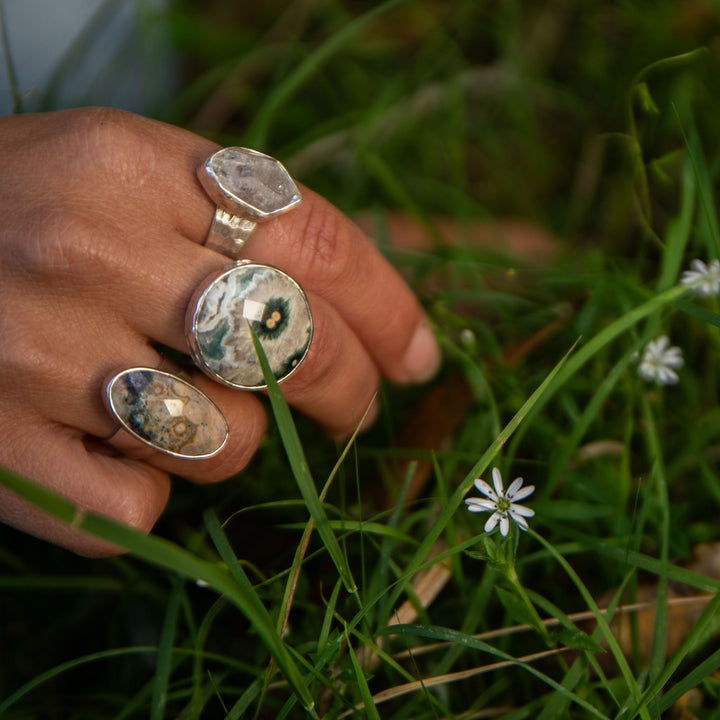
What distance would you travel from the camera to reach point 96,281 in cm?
104

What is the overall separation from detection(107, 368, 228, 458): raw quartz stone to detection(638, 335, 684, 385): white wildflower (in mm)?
782

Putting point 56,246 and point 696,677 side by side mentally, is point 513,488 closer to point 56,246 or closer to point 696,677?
point 696,677

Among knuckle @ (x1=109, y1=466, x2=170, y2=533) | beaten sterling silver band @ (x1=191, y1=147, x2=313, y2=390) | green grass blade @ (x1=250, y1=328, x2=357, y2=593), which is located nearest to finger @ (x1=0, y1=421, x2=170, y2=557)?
knuckle @ (x1=109, y1=466, x2=170, y2=533)

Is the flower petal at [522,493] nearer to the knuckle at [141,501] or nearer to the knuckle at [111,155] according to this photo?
the knuckle at [141,501]

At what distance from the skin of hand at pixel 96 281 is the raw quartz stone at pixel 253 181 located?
0.18ft

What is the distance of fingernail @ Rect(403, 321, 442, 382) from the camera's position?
4.50 feet

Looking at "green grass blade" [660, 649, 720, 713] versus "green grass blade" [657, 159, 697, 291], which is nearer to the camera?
"green grass blade" [660, 649, 720, 713]

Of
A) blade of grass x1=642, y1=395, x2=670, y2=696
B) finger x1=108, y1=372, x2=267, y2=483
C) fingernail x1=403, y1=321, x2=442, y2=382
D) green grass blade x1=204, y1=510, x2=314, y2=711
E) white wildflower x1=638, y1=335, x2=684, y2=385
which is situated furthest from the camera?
fingernail x1=403, y1=321, x2=442, y2=382

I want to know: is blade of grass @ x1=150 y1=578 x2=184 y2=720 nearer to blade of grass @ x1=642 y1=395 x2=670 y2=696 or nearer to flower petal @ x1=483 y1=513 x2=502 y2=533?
flower petal @ x1=483 y1=513 x2=502 y2=533

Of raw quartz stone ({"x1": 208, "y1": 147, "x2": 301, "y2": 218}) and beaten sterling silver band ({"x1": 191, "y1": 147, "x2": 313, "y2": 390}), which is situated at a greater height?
raw quartz stone ({"x1": 208, "y1": 147, "x2": 301, "y2": 218})

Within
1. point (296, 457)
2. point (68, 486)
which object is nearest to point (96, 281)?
point (68, 486)

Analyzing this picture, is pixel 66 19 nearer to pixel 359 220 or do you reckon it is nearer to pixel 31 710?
pixel 359 220

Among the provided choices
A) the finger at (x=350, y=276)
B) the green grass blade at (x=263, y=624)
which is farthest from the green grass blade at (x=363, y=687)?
the finger at (x=350, y=276)

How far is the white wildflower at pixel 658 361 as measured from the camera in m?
1.21
